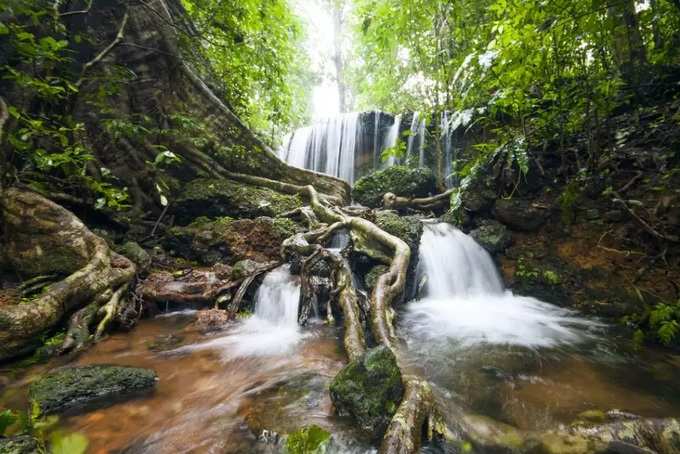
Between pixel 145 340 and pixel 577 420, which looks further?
pixel 145 340

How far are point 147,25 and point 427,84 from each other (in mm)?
6578

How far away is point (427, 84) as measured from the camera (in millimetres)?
8125

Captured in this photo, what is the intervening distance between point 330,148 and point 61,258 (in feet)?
34.6

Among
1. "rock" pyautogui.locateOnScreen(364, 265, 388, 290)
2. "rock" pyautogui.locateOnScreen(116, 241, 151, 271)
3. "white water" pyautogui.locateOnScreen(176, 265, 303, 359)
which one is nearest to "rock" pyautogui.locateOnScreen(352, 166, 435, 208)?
"rock" pyautogui.locateOnScreen(364, 265, 388, 290)

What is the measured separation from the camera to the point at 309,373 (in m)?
2.79

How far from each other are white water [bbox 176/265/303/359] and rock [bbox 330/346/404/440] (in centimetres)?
145

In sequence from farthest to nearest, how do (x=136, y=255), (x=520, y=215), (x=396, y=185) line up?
(x=396, y=185) → (x=520, y=215) → (x=136, y=255)

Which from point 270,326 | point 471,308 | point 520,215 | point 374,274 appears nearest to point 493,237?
point 520,215

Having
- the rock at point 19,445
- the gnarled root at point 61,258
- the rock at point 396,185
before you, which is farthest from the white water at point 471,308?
the gnarled root at point 61,258

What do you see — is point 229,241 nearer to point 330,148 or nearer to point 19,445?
point 19,445

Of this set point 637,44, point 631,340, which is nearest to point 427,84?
point 637,44

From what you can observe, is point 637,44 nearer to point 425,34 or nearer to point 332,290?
point 425,34

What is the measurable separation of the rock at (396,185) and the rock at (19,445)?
356 inches

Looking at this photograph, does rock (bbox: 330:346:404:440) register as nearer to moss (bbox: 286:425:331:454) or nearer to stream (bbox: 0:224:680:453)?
stream (bbox: 0:224:680:453)
